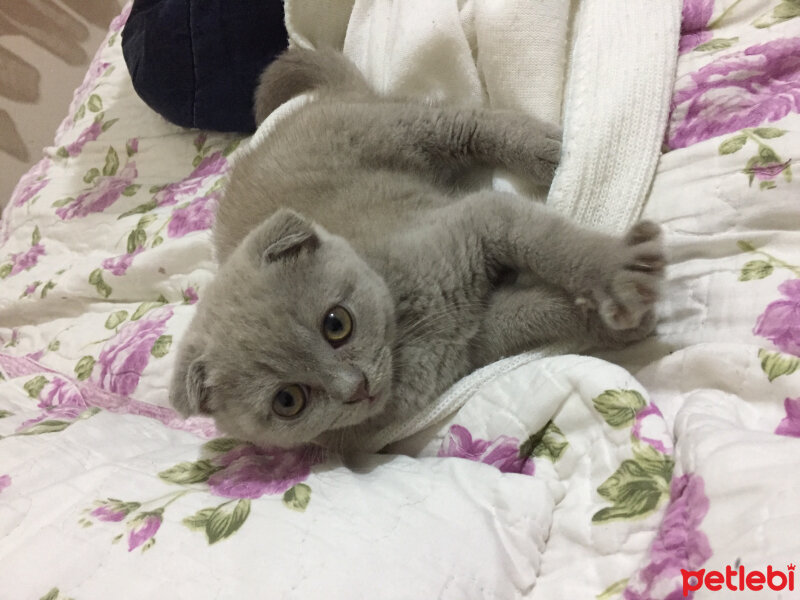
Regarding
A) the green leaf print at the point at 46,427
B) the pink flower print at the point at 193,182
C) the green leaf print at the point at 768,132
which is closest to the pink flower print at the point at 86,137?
the pink flower print at the point at 193,182

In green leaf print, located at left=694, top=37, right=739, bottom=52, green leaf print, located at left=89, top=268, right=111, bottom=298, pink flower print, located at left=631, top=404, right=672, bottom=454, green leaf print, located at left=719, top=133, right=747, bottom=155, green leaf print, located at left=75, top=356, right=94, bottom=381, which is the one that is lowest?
green leaf print, located at left=75, top=356, right=94, bottom=381

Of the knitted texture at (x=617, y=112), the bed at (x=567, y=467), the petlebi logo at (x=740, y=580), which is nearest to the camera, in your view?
the petlebi logo at (x=740, y=580)

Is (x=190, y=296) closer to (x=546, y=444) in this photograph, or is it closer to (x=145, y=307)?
(x=145, y=307)

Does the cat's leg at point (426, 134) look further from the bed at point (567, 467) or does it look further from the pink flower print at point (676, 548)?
the pink flower print at point (676, 548)

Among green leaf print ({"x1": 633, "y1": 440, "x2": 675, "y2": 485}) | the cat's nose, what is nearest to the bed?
green leaf print ({"x1": 633, "y1": 440, "x2": 675, "y2": 485})

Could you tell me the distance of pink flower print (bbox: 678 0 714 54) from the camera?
104 cm

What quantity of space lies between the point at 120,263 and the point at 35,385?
1.09 feet

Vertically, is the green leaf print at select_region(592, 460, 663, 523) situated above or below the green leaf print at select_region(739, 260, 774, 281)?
below

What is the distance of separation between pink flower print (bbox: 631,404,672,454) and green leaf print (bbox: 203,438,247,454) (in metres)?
0.64

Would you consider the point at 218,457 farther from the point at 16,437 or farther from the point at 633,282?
the point at 633,282

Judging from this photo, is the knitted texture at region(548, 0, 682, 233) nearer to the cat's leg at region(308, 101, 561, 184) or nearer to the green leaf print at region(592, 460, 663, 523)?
the cat's leg at region(308, 101, 561, 184)

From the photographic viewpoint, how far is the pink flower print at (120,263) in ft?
4.85

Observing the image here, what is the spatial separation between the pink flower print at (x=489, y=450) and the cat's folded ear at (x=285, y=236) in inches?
14.3

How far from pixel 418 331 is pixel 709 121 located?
0.56 meters
